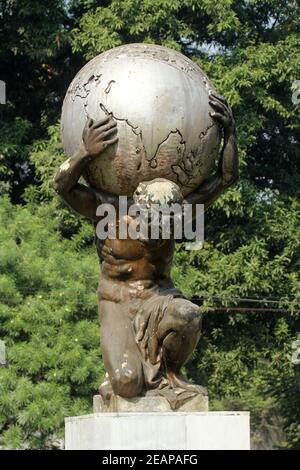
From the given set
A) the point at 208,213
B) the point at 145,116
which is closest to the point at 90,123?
the point at 145,116

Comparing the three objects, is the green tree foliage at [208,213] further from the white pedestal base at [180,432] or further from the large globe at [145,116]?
the white pedestal base at [180,432]

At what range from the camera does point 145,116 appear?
10953 millimetres

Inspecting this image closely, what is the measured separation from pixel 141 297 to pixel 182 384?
770 millimetres

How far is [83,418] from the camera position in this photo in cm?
1108

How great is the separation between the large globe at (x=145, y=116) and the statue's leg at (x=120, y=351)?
944mm

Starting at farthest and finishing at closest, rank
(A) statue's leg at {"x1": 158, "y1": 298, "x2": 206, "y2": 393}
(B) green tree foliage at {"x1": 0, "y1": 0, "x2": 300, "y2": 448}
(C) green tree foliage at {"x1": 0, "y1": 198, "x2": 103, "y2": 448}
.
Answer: (B) green tree foliage at {"x1": 0, "y1": 0, "x2": 300, "y2": 448}, (C) green tree foliage at {"x1": 0, "y1": 198, "x2": 103, "y2": 448}, (A) statue's leg at {"x1": 158, "y1": 298, "x2": 206, "y2": 393}

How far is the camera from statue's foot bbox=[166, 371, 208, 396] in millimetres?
11109

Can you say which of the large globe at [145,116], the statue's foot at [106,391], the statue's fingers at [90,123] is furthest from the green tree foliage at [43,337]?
the statue's fingers at [90,123]

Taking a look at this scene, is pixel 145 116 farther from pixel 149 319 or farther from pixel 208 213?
pixel 208 213

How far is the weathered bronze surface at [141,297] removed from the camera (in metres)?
11.0

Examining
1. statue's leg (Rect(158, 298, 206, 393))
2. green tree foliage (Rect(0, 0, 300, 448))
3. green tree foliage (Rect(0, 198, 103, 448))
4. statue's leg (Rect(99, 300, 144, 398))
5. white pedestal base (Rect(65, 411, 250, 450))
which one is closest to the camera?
white pedestal base (Rect(65, 411, 250, 450))

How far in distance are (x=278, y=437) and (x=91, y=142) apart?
1550 inches

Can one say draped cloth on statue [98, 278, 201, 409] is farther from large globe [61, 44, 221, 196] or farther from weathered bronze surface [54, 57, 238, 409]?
large globe [61, 44, 221, 196]

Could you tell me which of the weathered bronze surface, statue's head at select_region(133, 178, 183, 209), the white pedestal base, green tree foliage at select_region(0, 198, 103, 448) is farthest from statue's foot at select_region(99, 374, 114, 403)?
green tree foliage at select_region(0, 198, 103, 448)
